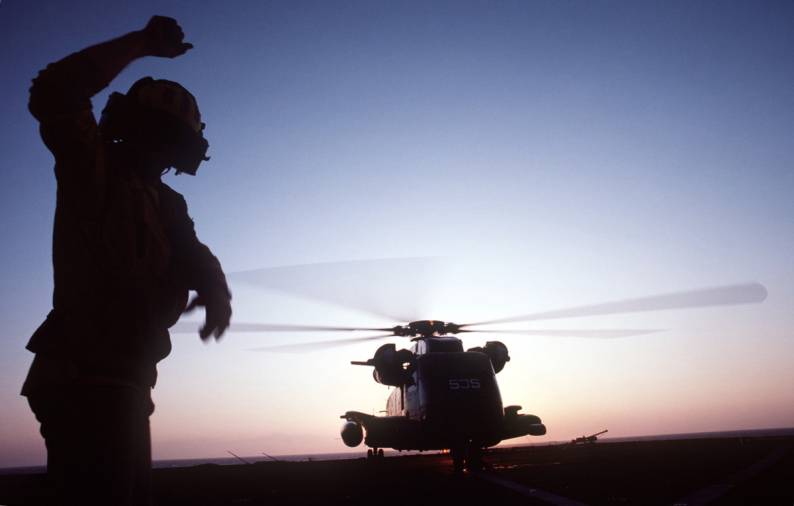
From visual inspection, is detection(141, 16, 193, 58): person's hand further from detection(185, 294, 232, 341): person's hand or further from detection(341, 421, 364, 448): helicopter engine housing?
detection(341, 421, 364, 448): helicopter engine housing

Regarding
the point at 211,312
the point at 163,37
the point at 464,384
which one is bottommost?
the point at 464,384

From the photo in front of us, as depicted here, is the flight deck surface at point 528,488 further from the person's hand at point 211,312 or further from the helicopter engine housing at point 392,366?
the person's hand at point 211,312

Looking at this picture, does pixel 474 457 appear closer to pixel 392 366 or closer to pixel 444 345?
pixel 444 345

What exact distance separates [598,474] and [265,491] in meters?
6.12

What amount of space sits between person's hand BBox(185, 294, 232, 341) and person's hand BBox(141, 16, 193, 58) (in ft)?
3.82

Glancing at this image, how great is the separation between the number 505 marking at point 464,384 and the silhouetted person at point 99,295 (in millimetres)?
10284

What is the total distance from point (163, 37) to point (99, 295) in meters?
1.13

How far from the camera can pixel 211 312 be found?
8.00ft

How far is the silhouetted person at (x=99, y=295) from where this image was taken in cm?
168

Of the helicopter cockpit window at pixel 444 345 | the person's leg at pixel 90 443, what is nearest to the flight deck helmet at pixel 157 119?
the person's leg at pixel 90 443

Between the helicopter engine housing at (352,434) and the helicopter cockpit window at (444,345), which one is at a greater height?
the helicopter cockpit window at (444,345)

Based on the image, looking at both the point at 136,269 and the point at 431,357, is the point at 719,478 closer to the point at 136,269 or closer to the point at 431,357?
the point at 431,357

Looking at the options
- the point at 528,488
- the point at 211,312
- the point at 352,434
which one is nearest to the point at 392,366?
the point at 352,434

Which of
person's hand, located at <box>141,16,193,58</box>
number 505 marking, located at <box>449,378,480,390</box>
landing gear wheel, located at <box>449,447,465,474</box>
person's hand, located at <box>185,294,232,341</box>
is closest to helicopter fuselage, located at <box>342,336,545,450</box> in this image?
number 505 marking, located at <box>449,378,480,390</box>
